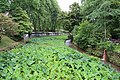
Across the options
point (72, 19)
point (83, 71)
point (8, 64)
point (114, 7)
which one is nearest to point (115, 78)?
point (83, 71)

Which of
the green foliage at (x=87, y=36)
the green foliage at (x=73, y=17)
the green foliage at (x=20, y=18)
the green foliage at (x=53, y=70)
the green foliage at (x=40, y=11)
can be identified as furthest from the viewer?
the green foliage at (x=73, y=17)

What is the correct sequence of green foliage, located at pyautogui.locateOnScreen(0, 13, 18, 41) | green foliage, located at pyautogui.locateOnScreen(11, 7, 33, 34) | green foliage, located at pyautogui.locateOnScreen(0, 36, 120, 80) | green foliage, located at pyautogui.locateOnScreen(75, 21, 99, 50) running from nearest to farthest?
1. green foliage, located at pyautogui.locateOnScreen(0, 36, 120, 80)
2. green foliage, located at pyautogui.locateOnScreen(0, 13, 18, 41)
3. green foliage, located at pyautogui.locateOnScreen(75, 21, 99, 50)
4. green foliage, located at pyautogui.locateOnScreen(11, 7, 33, 34)

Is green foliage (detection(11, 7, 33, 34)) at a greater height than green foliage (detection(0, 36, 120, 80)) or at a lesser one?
greater

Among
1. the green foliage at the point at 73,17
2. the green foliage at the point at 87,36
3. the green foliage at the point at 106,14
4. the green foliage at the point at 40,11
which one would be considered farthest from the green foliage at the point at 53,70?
→ the green foliage at the point at 73,17

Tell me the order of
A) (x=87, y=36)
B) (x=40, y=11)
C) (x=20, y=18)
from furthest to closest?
1. (x=40, y=11)
2. (x=20, y=18)
3. (x=87, y=36)

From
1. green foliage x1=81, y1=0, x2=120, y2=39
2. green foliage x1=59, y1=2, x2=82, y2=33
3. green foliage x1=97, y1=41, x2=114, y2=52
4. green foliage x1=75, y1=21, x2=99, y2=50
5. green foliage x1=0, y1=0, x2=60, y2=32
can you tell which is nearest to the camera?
green foliage x1=97, y1=41, x2=114, y2=52

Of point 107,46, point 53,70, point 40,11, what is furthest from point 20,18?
point 53,70

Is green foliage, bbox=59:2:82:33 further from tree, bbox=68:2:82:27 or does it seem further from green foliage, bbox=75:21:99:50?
green foliage, bbox=75:21:99:50

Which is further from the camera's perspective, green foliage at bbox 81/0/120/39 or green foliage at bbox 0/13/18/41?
green foliage at bbox 0/13/18/41

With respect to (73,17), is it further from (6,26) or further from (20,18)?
(6,26)

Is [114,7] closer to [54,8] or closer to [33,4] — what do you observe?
[33,4]

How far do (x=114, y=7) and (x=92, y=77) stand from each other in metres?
11.5

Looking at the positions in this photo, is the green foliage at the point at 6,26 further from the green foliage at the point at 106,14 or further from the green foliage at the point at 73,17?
the green foliage at the point at 73,17

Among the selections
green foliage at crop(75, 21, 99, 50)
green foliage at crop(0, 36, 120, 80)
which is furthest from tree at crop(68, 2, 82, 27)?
green foliage at crop(0, 36, 120, 80)
